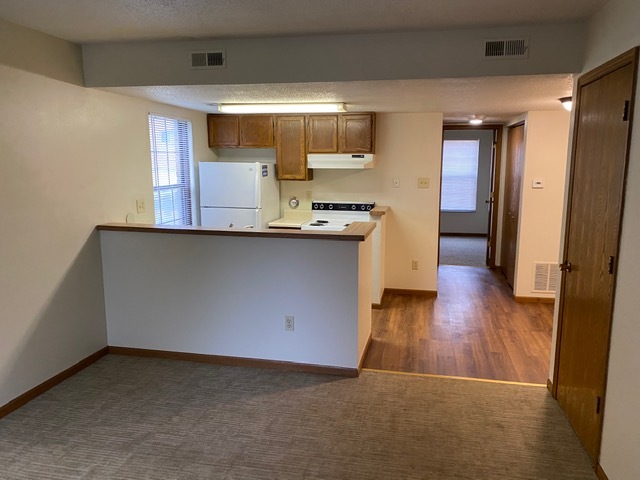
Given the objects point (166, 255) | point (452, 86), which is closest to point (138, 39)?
point (166, 255)

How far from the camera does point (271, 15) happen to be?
2543 millimetres

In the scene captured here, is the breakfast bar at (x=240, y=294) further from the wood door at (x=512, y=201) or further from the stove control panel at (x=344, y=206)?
the wood door at (x=512, y=201)

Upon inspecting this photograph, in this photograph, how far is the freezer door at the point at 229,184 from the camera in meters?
5.00

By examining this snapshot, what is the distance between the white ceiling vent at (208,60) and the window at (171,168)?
1.34 meters

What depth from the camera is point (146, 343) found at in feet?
12.0

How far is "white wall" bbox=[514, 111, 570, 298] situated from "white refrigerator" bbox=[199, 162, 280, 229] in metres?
2.97

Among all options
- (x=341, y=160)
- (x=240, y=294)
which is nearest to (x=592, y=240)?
(x=240, y=294)

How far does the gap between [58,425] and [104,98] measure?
237cm

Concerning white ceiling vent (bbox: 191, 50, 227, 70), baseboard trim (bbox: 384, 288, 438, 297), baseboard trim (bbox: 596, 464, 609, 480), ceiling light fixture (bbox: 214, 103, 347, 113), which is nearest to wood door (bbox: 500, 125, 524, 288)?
baseboard trim (bbox: 384, 288, 438, 297)

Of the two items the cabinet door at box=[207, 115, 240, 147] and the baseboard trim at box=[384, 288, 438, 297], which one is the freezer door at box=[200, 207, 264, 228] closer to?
the cabinet door at box=[207, 115, 240, 147]

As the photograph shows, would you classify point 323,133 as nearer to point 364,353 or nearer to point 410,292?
point 410,292

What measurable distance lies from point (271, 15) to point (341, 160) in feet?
8.89

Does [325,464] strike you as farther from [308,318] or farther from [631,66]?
[631,66]

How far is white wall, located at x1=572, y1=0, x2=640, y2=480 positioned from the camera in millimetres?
1921
